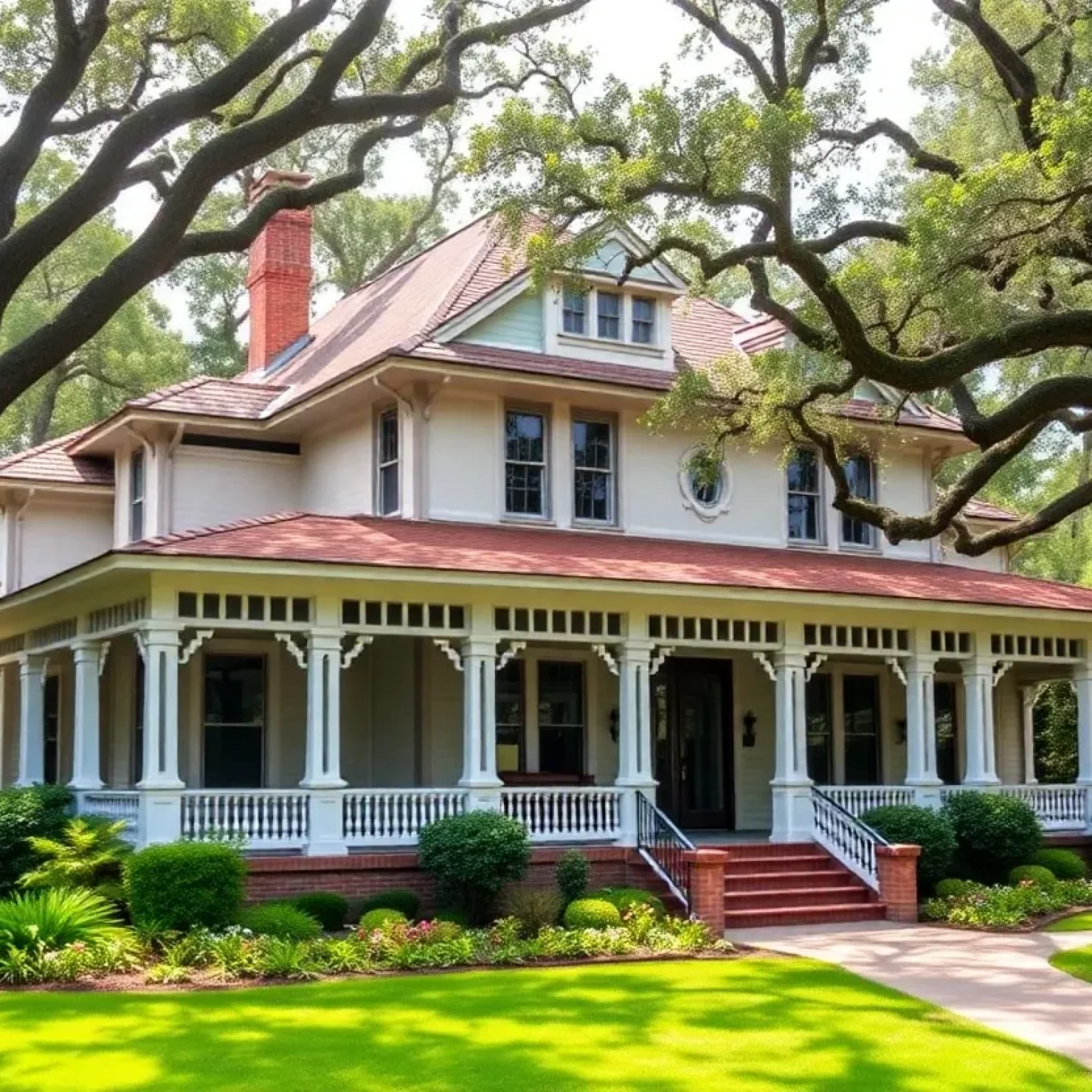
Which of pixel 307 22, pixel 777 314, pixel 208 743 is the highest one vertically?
pixel 307 22

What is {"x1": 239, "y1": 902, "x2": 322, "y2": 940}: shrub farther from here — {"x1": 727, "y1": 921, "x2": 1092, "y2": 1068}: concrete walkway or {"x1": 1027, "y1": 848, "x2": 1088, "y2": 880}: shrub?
{"x1": 1027, "y1": 848, "x2": 1088, "y2": 880}: shrub

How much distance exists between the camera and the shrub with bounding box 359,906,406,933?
652 inches

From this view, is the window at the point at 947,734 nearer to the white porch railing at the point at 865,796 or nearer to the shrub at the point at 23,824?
the white porch railing at the point at 865,796

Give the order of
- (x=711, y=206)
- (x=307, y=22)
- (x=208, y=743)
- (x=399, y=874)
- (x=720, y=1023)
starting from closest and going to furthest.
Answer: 1. (x=720, y=1023)
2. (x=307, y=22)
3. (x=711, y=206)
4. (x=399, y=874)
5. (x=208, y=743)

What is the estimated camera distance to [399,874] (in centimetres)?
1872

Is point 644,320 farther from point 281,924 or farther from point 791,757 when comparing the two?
point 281,924

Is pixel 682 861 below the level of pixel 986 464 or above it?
below

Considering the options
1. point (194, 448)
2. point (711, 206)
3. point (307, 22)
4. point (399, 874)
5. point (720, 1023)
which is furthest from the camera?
point (194, 448)

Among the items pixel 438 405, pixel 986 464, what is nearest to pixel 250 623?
pixel 438 405

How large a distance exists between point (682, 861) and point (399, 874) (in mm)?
3285

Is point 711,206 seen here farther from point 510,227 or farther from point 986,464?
point 986,464

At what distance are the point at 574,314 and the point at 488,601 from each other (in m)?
5.68

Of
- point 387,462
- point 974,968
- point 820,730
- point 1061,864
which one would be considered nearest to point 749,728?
point 820,730

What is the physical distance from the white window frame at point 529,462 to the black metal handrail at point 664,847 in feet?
14.3
